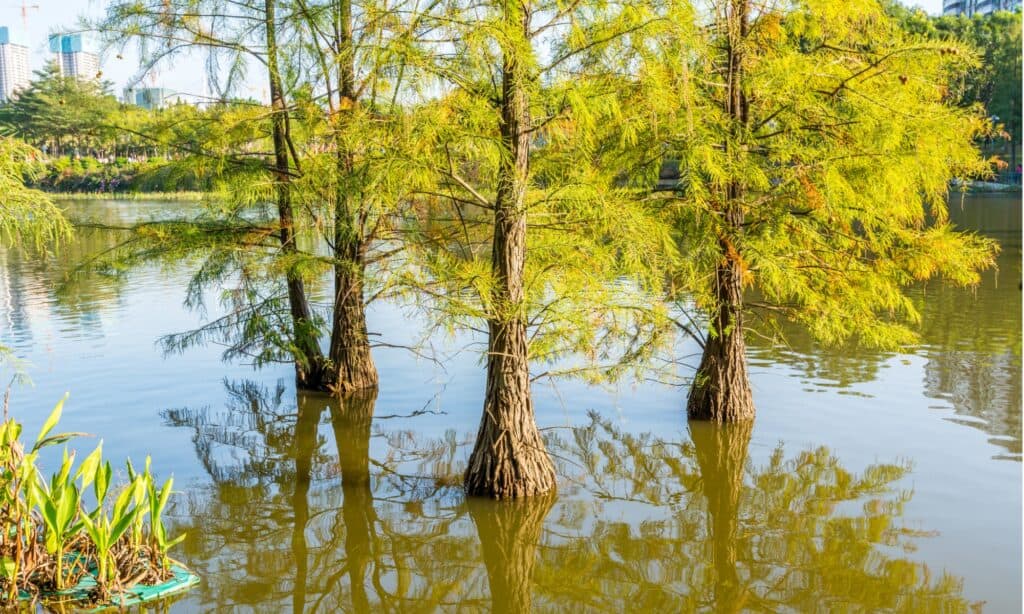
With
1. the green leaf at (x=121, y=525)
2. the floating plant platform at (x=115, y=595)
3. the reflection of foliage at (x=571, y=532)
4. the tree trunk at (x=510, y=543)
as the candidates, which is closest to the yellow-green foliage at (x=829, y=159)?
the reflection of foliage at (x=571, y=532)

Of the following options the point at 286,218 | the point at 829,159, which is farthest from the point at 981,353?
the point at 286,218

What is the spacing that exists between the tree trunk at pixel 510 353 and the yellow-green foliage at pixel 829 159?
2.18 metres

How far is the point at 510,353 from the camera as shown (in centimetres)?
858

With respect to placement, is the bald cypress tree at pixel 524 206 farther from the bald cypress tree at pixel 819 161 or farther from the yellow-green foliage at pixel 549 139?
the bald cypress tree at pixel 819 161

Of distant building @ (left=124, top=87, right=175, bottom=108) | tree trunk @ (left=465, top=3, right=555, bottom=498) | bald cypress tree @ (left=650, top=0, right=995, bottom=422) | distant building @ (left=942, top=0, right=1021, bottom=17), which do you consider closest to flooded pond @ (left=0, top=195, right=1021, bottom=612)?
tree trunk @ (left=465, top=3, right=555, bottom=498)

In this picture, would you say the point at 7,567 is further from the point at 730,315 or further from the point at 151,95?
the point at 151,95

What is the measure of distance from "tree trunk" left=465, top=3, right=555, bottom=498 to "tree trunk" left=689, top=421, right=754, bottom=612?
1.64 m

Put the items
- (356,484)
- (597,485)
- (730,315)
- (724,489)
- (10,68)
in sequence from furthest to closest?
(10,68) → (730,315) → (356,484) → (597,485) → (724,489)

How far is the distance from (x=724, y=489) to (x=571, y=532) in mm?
1938

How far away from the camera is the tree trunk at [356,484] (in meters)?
7.77

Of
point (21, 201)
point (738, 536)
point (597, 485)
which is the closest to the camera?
point (21, 201)

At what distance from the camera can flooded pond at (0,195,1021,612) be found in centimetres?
740

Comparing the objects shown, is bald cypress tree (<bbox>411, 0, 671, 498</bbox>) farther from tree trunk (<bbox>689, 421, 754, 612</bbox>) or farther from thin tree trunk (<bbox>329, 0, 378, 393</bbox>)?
thin tree trunk (<bbox>329, 0, 378, 393</bbox>)

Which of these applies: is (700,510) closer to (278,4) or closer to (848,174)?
(848,174)
